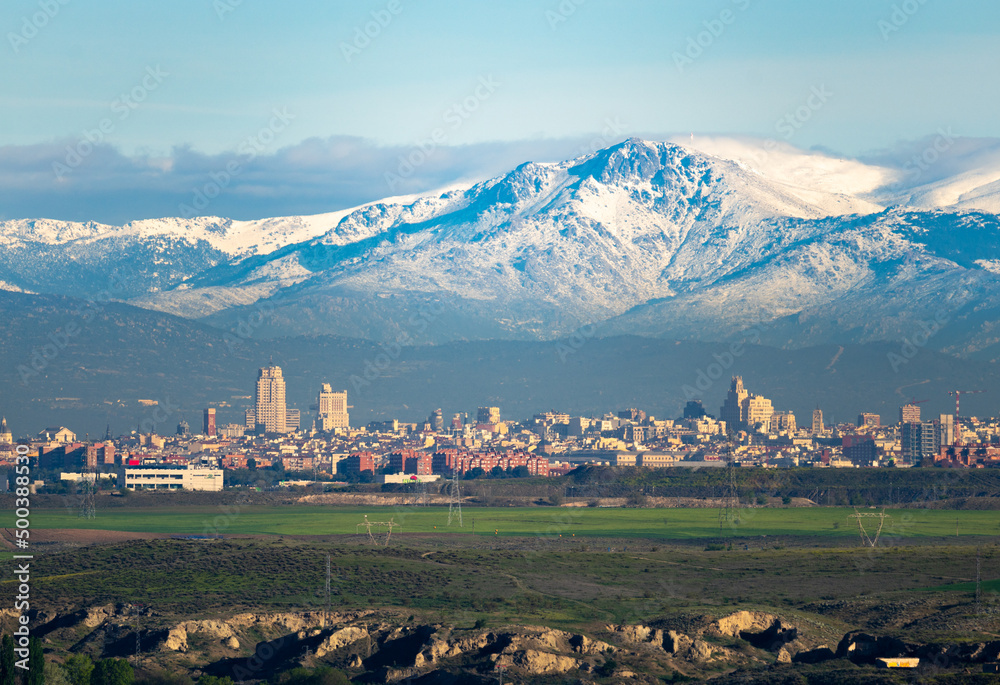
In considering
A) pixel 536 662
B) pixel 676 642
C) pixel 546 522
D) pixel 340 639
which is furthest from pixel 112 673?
pixel 546 522

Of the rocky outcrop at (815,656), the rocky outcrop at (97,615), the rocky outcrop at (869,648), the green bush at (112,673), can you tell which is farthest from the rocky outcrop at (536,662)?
the rocky outcrop at (97,615)

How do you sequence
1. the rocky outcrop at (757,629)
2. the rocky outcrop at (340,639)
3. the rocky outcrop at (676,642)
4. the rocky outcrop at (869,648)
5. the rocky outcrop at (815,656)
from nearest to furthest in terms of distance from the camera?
the rocky outcrop at (869,648) < the rocky outcrop at (815,656) < the rocky outcrop at (340,639) < the rocky outcrop at (676,642) < the rocky outcrop at (757,629)

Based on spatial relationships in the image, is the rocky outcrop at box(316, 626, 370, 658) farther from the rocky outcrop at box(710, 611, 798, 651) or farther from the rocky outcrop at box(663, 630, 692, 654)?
the rocky outcrop at box(710, 611, 798, 651)

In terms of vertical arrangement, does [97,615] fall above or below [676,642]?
above

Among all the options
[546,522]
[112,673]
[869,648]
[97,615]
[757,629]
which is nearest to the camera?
[112,673]

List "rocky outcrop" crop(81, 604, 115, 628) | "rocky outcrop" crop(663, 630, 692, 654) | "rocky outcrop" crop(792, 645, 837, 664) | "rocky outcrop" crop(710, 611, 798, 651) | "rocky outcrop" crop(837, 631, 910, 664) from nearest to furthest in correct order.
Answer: "rocky outcrop" crop(837, 631, 910, 664) < "rocky outcrop" crop(792, 645, 837, 664) < "rocky outcrop" crop(663, 630, 692, 654) < "rocky outcrop" crop(710, 611, 798, 651) < "rocky outcrop" crop(81, 604, 115, 628)

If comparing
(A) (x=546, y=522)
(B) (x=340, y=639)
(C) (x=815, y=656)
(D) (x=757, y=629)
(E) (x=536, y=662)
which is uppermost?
(A) (x=546, y=522)

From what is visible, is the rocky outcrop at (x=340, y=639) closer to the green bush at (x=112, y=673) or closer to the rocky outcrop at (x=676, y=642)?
the green bush at (x=112, y=673)

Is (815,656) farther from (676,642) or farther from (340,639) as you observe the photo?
(340,639)

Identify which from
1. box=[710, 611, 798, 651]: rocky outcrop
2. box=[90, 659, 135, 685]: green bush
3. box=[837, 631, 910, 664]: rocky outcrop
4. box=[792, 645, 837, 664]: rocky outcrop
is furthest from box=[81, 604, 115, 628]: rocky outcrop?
box=[837, 631, 910, 664]: rocky outcrop
